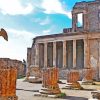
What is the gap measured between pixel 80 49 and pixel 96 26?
13.2 ft

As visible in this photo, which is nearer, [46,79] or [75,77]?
[46,79]

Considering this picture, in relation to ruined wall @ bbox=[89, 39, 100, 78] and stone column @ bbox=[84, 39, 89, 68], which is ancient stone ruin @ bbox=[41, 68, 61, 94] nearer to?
ruined wall @ bbox=[89, 39, 100, 78]

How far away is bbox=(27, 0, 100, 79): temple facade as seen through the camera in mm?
40719

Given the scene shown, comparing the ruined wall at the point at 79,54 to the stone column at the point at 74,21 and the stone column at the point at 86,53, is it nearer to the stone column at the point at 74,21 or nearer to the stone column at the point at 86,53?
the stone column at the point at 74,21

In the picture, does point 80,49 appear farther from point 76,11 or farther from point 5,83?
point 5,83

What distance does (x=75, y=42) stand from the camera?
42219mm

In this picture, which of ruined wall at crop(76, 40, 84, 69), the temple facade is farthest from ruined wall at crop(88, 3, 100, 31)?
ruined wall at crop(76, 40, 84, 69)

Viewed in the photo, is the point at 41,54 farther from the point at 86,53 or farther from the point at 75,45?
the point at 86,53

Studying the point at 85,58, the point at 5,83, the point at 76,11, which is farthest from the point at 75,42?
the point at 5,83

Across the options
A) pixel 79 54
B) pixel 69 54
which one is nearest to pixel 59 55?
pixel 69 54

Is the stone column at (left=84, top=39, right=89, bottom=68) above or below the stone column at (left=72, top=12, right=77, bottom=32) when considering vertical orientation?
below

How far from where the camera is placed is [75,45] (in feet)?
139

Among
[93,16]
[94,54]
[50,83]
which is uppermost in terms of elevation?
[93,16]

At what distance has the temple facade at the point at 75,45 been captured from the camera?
40.7m
